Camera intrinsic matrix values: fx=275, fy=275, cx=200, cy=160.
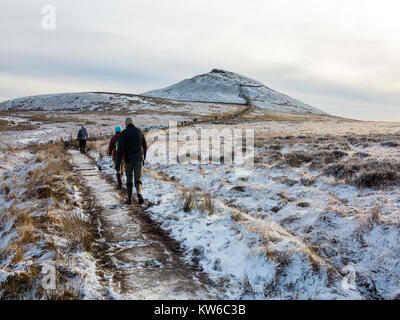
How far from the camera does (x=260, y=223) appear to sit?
20.2ft

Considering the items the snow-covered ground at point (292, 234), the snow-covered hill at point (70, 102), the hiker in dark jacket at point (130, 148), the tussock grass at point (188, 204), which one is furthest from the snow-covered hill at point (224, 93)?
the tussock grass at point (188, 204)

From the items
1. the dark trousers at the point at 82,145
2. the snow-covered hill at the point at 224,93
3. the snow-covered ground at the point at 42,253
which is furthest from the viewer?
the snow-covered hill at the point at 224,93

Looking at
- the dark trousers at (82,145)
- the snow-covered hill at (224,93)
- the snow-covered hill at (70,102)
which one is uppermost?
the snow-covered hill at (224,93)

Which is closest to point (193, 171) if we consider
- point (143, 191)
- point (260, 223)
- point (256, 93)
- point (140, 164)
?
point (143, 191)

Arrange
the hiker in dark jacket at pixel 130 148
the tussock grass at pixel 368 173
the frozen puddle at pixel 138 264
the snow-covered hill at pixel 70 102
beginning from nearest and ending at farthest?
the frozen puddle at pixel 138 264 → the tussock grass at pixel 368 173 → the hiker in dark jacket at pixel 130 148 → the snow-covered hill at pixel 70 102

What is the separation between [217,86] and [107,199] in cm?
14593

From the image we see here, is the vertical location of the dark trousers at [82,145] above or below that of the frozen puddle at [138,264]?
above

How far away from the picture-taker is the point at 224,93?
136875mm

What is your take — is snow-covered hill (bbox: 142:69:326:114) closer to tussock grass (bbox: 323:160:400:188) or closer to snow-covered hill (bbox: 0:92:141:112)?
snow-covered hill (bbox: 0:92:141:112)

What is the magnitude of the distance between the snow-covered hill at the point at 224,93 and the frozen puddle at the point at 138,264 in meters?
113

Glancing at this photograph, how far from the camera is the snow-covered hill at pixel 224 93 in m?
123

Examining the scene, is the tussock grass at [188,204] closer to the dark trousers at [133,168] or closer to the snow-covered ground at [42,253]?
the dark trousers at [133,168]

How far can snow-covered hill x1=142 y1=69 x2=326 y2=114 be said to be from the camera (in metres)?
123
